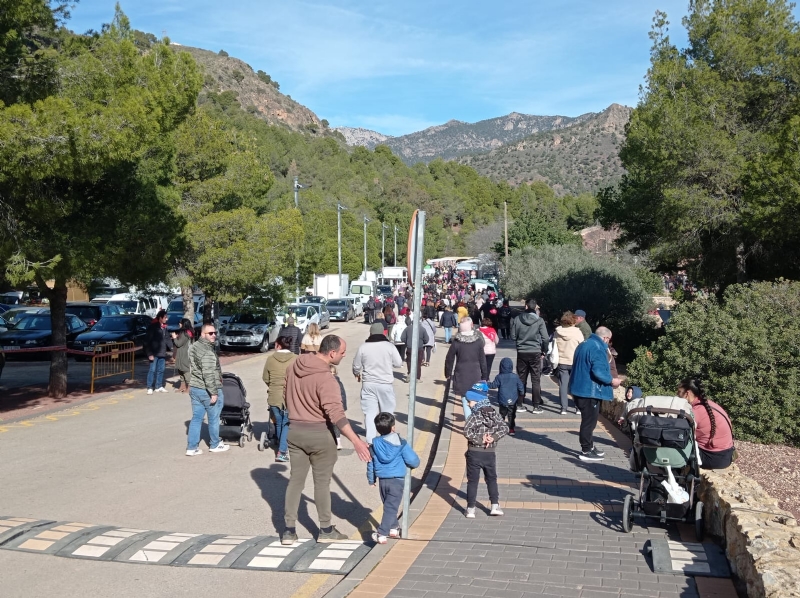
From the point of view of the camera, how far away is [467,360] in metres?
10.9

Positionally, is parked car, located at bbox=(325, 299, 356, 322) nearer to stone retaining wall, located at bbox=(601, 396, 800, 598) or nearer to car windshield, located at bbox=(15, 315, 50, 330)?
car windshield, located at bbox=(15, 315, 50, 330)

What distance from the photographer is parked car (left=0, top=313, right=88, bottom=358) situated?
23.5 metres

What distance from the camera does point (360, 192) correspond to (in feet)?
348

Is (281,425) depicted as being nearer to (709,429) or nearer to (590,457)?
(590,457)

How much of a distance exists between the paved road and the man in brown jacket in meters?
0.61

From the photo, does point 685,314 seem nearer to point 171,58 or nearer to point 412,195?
point 171,58

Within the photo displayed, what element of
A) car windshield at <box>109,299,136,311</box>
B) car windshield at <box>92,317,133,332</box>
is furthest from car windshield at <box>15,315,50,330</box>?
car windshield at <box>109,299,136,311</box>

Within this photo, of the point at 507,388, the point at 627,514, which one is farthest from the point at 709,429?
the point at 507,388

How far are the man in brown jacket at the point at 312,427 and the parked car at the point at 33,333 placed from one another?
62.5 ft

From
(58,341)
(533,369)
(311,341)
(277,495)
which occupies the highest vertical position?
(311,341)

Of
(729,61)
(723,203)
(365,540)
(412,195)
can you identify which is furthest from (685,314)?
(412,195)

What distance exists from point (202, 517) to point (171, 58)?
458 inches

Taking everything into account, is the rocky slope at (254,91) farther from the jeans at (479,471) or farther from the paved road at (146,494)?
the jeans at (479,471)

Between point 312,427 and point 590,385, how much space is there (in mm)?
4354
